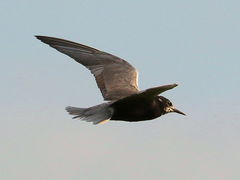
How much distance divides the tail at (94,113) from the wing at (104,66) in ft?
3.88

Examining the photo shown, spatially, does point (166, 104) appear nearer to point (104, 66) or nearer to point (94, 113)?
point (94, 113)

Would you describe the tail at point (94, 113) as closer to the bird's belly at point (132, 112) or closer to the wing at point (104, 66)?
the bird's belly at point (132, 112)

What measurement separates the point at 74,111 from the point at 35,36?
2.63 m

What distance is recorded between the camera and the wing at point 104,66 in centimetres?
1518

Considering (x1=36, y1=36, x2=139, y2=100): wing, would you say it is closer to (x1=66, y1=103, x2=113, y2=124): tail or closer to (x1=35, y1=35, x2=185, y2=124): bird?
(x1=35, y1=35, x2=185, y2=124): bird

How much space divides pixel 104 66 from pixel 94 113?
2.98 m

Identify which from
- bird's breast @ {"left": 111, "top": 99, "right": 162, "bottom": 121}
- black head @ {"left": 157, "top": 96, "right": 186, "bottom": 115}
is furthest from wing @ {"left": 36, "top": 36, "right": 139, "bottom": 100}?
bird's breast @ {"left": 111, "top": 99, "right": 162, "bottom": 121}

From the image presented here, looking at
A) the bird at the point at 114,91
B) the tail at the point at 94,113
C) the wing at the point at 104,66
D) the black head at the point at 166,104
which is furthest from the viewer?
the wing at the point at 104,66

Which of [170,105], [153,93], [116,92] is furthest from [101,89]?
[153,93]

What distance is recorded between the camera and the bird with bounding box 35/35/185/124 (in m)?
13.2

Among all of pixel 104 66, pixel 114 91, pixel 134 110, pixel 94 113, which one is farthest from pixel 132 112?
pixel 104 66

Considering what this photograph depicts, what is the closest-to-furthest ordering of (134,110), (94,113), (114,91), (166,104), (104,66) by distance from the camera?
(94,113) → (134,110) → (166,104) → (114,91) → (104,66)

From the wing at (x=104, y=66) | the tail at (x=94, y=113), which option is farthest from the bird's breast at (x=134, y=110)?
the wing at (x=104, y=66)

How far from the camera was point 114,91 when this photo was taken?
48.8 ft
